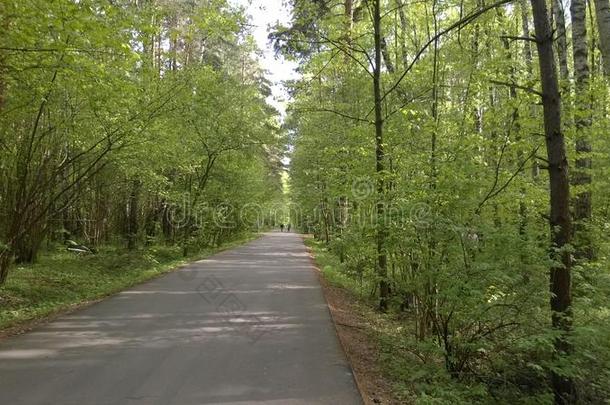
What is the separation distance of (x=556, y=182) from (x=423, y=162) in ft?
8.85

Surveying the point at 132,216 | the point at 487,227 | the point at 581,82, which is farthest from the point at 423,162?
the point at 132,216

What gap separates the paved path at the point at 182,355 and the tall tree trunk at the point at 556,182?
2521 mm

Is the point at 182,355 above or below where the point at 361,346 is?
above

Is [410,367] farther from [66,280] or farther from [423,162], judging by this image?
[66,280]

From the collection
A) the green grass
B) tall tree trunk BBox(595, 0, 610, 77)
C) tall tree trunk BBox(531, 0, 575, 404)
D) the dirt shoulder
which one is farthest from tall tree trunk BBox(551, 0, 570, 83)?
the green grass

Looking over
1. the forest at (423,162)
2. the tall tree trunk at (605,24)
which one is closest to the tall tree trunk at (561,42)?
the forest at (423,162)

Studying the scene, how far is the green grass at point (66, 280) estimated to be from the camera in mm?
9953

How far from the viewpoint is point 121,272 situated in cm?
1600

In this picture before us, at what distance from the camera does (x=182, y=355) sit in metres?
6.68

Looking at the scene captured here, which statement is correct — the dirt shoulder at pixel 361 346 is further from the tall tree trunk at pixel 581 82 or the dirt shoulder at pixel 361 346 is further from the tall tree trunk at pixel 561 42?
the tall tree trunk at pixel 561 42

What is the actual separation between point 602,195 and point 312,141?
39.9ft

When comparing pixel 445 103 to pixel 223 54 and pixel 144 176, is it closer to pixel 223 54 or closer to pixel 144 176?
pixel 144 176

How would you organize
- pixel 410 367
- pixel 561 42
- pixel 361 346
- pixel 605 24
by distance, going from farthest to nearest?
pixel 561 42 < pixel 605 24 < pixel 361 346 < pixel 410 367

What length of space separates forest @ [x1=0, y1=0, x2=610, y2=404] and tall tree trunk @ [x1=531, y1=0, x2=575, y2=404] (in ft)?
0.06
